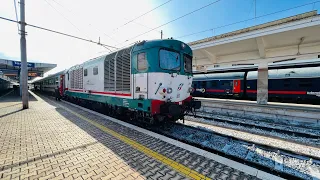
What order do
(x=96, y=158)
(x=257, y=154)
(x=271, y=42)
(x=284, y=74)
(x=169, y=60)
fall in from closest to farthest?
(x=96, y=158) < (x=257, y=154) < (x=169, y=60) < (x=271, y=42) < (x=284, y=74)

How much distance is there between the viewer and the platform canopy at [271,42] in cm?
837

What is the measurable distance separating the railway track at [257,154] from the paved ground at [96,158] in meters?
0.99

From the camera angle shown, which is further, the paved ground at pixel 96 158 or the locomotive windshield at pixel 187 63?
the locomotive windshield at pixel 187 63

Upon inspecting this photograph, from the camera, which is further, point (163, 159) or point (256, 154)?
point (256, 154)

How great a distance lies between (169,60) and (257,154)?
163 inches

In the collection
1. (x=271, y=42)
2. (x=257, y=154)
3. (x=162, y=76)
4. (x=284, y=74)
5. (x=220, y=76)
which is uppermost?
(x=271, y=42)

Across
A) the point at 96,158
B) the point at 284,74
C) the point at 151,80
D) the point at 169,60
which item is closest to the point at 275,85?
the point at 284,74

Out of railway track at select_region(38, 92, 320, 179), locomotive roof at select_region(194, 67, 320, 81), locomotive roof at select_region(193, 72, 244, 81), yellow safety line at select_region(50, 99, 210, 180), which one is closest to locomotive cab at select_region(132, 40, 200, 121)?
railway track at select_region(38, 92, 320, 179)

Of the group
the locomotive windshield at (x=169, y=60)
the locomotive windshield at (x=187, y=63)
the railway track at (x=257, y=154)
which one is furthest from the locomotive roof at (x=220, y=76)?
the locomotive windshield at (x=169, y=60)

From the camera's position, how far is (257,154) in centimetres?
456

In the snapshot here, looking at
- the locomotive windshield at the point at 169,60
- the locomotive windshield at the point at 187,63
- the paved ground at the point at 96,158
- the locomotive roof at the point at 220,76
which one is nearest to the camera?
the paved ground at the point at 96,158

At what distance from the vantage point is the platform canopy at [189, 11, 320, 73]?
837 centimetres

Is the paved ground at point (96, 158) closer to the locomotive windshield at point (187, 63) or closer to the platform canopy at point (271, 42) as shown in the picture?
the locomotive windshield at point (187, 63)

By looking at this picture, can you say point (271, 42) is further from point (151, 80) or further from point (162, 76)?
point (151, 80)
